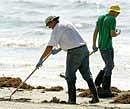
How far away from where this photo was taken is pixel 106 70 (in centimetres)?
1333

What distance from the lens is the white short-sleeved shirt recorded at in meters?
11.8

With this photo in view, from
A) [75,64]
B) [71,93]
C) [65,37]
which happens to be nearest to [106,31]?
[75,64]

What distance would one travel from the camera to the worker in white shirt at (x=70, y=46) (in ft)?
38.8

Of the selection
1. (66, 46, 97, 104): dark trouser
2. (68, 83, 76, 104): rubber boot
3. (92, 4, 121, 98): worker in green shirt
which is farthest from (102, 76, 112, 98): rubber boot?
(68, 83, 76, 104): rubber boot

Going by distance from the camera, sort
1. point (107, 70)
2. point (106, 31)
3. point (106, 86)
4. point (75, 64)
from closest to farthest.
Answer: point (75, 64), point (106, 31), point (107, 70), point (106, 86)

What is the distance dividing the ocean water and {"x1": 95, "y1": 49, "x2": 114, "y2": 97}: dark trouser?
2.31 meters

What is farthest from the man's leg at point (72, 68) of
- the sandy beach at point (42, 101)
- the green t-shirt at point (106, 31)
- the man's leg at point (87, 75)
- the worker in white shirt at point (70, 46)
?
the green t-shirt at point (106, 31)

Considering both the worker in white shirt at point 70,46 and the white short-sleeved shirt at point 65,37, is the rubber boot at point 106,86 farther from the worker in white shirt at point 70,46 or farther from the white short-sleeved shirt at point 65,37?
the white short-sleeved shirt at point 65,37

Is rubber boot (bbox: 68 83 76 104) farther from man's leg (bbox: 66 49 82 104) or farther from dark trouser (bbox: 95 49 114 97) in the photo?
dark trouser (bbox: 95 49 114 97)

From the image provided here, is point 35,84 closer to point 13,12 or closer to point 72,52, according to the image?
point 72,52

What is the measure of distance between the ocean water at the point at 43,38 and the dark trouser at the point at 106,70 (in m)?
2.31

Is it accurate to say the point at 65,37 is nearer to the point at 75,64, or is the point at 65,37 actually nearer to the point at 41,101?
the point at 75,64

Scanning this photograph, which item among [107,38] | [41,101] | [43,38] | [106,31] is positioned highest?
[43,38]

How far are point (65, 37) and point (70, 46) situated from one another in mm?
A: 208
